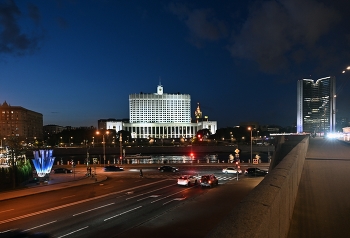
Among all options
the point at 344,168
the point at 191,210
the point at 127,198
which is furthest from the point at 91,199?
the point at 344,168

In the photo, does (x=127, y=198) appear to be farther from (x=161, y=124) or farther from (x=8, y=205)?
(x=161, y=124)

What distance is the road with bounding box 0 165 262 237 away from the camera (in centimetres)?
1462

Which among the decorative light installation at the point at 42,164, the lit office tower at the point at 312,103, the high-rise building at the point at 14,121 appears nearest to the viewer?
the decorative light installation at the point at 42,164

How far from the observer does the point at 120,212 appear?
63.6ft

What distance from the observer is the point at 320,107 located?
448ft

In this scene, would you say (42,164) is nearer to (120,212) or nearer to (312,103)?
(120,212)

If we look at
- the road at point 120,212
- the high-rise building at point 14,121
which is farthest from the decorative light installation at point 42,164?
the high-rise building at point 14,121

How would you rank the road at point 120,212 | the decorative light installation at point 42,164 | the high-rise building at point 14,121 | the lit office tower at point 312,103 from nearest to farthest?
the road at point 120,212, the decorative light installation at point 42,164, the lit office tower at point 312,103, the high-rise building at point 14,121

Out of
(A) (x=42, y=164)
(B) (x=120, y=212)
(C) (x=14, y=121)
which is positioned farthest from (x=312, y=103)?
(C) (x=14, y=121)

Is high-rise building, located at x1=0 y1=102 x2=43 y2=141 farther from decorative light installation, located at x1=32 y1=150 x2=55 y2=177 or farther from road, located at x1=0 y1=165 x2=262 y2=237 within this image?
road, located at x1=0 y1=165 x2=262 y2=237

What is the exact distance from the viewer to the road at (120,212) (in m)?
14.6

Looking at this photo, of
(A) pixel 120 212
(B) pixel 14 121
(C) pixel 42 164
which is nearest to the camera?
(A) pixel 120 212

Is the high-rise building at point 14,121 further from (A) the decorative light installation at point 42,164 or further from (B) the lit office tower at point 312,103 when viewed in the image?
(A) the decorative light installation at point 42,164

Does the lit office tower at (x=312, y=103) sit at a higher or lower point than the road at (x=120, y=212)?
higher
